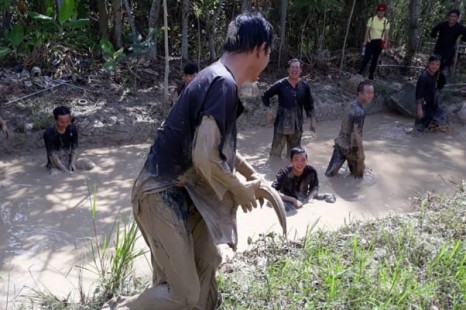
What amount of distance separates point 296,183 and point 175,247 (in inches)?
129

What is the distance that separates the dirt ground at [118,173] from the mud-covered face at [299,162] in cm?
48

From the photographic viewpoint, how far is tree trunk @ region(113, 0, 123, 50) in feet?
32.3

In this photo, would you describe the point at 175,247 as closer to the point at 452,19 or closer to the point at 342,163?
the point at 342,163

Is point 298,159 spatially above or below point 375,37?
below

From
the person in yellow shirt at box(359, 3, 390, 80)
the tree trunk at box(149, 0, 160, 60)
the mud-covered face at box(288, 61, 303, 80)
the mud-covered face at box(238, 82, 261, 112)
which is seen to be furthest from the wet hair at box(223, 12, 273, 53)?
the person in yellow shirt at box(359, 3, 390, 80)

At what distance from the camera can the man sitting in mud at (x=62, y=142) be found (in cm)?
632

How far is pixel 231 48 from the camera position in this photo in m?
2.51

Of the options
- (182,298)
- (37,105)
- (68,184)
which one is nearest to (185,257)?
(182,298)

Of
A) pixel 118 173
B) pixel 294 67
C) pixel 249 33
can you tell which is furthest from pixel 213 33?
pixel 249 33

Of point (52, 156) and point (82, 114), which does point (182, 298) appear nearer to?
point (52, 156)

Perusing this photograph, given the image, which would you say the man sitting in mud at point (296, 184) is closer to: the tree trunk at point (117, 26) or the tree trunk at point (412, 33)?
the tree trunk at point (117, 26)

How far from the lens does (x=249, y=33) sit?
96.5 inches

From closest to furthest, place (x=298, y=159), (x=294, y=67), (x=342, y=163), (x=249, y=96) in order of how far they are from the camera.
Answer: (x=298, y=159), (x=294, y=67), (x=342, y=163), (x=249, y=96)

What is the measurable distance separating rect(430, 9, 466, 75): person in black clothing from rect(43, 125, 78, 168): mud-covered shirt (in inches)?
294
